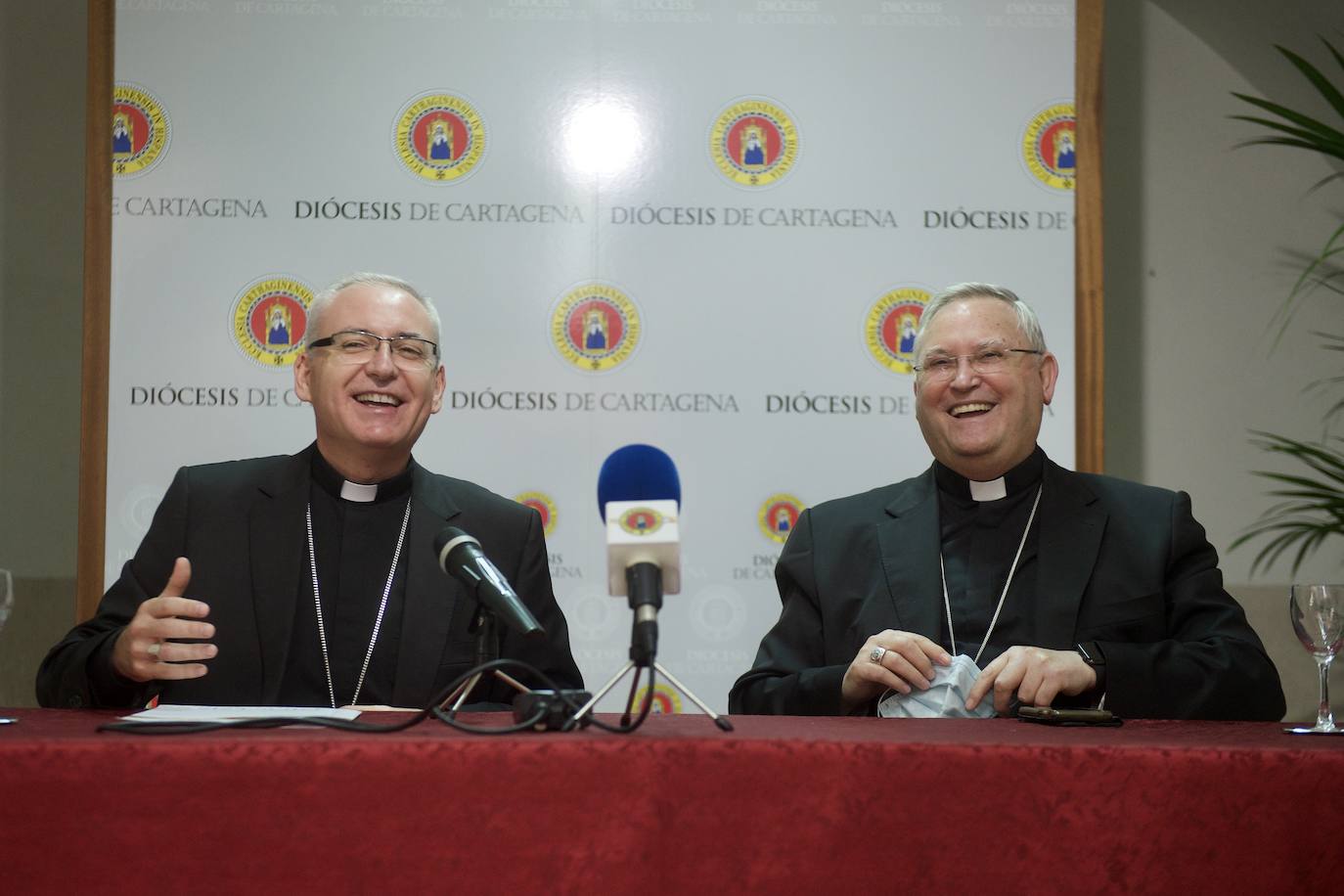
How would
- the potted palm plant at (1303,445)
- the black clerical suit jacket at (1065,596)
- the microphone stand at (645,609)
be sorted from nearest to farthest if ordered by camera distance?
the microphone stand at (645,609)
the black clerical suit jacket at (1065,596)
the potted palm plant at (1303,445)

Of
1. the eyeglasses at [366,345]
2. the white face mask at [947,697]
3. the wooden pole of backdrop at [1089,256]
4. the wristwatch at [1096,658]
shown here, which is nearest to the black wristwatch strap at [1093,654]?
the wristwatch at [1096,658]

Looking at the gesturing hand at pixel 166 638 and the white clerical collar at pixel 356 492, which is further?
the white clerical collar at pixel 356 492

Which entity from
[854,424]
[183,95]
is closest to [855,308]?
[854,424]

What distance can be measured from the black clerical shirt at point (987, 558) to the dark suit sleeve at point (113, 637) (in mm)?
1759

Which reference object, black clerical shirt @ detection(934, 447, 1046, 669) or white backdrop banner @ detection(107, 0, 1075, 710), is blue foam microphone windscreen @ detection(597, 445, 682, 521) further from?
white backdrop banner @ detection(107, 0, 1075, 710)

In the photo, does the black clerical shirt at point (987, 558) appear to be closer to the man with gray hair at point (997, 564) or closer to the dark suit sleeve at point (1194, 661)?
the man with gray hair at point (997, 564)

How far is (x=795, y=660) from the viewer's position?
2.91m

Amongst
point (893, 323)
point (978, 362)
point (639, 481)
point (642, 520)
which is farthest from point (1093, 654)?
point (893, 323)

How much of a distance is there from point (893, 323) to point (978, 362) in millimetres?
1150

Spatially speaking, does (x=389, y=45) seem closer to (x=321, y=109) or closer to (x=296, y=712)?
(x=321, y=109)

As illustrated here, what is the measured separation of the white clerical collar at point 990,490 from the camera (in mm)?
3125

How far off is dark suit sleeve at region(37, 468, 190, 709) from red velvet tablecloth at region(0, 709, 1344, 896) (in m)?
1.09

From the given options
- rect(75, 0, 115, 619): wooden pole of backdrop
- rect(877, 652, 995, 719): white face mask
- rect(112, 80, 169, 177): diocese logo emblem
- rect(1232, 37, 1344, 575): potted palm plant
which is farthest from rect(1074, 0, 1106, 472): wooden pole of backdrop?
rect(75, 0, 115, 619): wooden pole of backdrop

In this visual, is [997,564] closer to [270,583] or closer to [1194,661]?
[1194,661]
